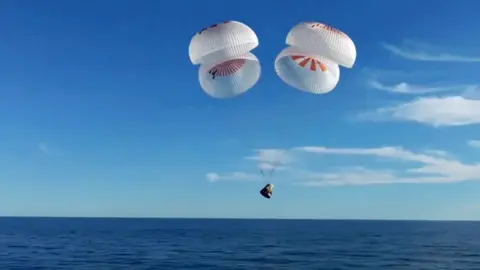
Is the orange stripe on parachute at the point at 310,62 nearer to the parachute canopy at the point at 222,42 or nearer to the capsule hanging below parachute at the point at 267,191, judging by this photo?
the parachute canopy at the point at 222,42

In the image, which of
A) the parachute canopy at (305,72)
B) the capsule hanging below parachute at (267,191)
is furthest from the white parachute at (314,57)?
the capsule hanging below parachute at (267,191)

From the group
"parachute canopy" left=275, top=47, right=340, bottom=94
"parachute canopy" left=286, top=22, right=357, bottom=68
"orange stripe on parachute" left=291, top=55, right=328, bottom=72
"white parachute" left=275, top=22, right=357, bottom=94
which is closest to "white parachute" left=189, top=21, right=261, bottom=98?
"parachute canopy" left=275, top=47, right=340, bottom=94

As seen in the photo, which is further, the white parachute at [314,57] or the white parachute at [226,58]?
the white parachute at [314,57]

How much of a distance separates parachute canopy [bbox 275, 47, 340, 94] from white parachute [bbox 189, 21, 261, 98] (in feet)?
4.66

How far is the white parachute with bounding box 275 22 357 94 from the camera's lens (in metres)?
24.2

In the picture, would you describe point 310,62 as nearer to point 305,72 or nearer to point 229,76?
point 305,72

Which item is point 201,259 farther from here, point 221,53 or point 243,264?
point 221,53

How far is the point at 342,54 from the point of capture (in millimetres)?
24656

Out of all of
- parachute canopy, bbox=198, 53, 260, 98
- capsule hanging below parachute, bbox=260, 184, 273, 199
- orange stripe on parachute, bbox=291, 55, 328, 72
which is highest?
orange stripe on parachute, bbox=291, 55, 328, 72

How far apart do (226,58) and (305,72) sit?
→ 496 cm

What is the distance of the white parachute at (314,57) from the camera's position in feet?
79.5

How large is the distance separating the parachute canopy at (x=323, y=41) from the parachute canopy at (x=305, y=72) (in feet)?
5.24

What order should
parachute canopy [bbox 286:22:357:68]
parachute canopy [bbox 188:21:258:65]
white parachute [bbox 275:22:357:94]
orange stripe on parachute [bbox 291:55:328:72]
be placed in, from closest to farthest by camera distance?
parachute canopy [bbox 188:21:258:65] → parachute canopy [bbox 286:22:357:68] → white parachute [bbox 275:22:357:94] → orange stripe on parachute [bbox 291:55:328:72]

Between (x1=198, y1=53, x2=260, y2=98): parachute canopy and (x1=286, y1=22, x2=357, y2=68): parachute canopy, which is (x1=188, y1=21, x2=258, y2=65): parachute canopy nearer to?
(x1=286, y1=22, x2=357, y2=68): parachute canopy
